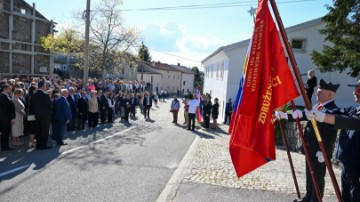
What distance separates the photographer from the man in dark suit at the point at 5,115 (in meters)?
8.84

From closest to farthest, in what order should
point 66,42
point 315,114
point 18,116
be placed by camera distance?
point 315,114, point 18,116, point 66,42

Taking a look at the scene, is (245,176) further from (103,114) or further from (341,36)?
(103,114)

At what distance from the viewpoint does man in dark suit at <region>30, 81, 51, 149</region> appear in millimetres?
9344

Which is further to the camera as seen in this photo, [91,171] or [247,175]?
[247,175]

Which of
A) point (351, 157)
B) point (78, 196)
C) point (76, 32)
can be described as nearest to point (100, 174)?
point (78, 196)

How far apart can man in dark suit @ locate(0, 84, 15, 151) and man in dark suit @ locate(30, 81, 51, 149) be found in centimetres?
63

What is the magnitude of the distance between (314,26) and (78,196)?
1896cm

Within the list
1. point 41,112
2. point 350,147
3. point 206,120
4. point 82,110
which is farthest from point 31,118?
point 206,120

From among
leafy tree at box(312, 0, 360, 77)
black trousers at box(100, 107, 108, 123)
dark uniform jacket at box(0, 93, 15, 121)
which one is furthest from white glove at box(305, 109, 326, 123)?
black trousers at box(100, 107, 108, 123)

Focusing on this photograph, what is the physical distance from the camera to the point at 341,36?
1310 centimetres

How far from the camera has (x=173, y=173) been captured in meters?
7.54

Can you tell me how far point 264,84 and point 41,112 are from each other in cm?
765

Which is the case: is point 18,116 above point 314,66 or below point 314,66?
below

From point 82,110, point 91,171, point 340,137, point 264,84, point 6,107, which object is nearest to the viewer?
point 264,84
